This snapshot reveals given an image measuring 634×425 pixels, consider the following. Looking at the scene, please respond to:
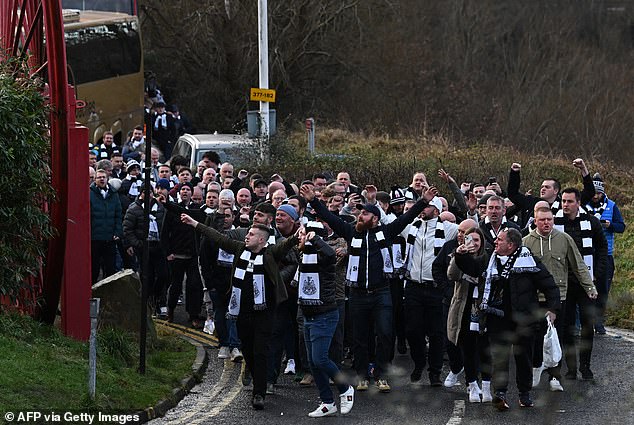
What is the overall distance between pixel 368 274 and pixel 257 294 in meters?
1.26

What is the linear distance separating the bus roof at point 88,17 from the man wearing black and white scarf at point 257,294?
1611 centimetres

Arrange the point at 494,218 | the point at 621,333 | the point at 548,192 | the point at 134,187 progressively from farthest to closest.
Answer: the point at 134,187 < the point at 621,333 < the point at 548,192 < the point at 494,218

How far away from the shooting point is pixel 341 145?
32188 millimetres

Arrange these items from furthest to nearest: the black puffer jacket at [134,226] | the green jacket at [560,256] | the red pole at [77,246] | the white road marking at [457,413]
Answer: the black puffer jacket at [134,226] → the red pole at [77,246] → the green jacket at [560,256] → the white road marking at [457,413]

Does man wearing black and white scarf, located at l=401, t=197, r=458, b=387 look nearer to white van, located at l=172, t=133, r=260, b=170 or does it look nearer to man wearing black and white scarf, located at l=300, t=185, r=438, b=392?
man wearing black and white scarf, located at l=300, t=185, r=438, b=392

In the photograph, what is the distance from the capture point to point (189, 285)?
1630 cm

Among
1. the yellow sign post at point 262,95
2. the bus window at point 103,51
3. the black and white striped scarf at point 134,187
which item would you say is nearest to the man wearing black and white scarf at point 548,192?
the black and white striped scarf at point 134,187

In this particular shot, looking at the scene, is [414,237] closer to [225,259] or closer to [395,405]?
[225,259]

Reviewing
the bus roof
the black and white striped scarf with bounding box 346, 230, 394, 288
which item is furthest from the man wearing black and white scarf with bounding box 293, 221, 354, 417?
the bus roof

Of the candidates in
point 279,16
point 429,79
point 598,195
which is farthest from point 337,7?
point 598,195

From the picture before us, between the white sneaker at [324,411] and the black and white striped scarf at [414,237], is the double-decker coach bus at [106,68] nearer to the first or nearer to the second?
the black and white striped scarf at [414,237]

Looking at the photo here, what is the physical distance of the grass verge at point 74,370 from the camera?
10680 millimetres

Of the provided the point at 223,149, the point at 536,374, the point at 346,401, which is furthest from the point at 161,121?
the point at 346,401

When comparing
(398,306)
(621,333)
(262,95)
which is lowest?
(621,333)
